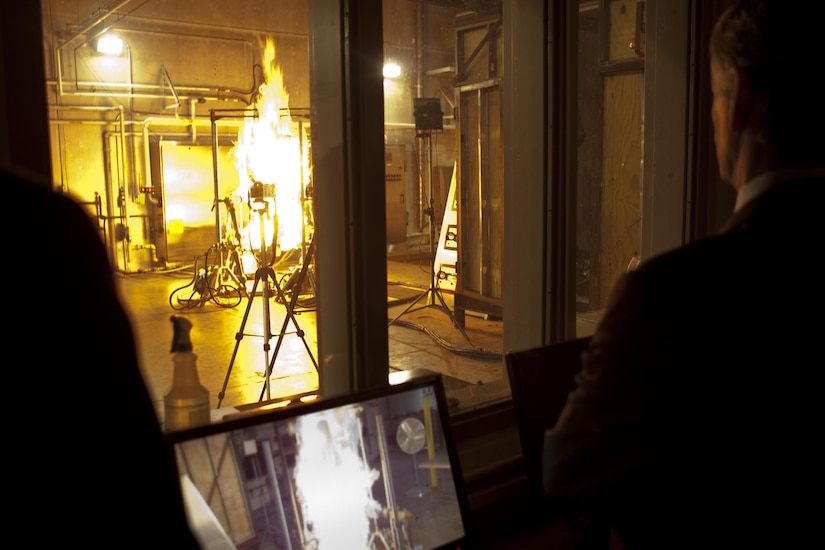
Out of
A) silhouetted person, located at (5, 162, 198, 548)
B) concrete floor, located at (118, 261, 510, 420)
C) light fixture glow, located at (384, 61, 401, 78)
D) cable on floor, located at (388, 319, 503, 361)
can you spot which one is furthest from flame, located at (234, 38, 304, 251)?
silhouetted person, located at (5, 162, 198, 548)

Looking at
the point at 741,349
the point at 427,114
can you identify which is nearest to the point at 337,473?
the point at 741,349

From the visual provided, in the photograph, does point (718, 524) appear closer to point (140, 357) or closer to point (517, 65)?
point (140, 357)

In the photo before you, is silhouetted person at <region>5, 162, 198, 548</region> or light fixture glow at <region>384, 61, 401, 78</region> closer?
silhouetted person at <region>5, 162, 198, 548</region>

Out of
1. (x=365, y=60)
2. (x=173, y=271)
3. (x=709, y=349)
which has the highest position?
(x=365, y=60)

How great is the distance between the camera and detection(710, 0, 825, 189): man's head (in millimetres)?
804

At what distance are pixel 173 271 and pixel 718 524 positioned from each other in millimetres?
9682

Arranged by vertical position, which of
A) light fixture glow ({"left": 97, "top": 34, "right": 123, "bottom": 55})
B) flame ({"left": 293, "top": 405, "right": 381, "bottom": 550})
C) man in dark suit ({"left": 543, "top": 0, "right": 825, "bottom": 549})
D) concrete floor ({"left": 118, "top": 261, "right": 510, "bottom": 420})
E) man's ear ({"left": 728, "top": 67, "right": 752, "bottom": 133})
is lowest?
concrete floor ({"left": 118, "top": 261, "right": 510, "bottom": 420})

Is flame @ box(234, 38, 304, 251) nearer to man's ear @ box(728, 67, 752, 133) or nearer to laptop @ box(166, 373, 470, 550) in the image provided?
laptop @ box(166, 373, 470, 550)

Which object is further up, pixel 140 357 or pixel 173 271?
pixel 140 357

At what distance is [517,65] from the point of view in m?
2.46

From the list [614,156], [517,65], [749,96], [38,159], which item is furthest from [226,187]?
[749,96]

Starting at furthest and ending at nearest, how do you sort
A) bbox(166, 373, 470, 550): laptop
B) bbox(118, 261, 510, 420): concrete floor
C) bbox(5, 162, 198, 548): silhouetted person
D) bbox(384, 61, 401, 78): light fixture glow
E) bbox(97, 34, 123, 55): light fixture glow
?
bbox(384, 61, 401, 78): light fixture glow < bbox(97, 34, 123, 55): light fixture glow < bbox(118, 261, 510, 420): concrete floor < bbox(166, 373, 470, 550): laptop < bbox(5, 162, 198, 548): silhouetted person

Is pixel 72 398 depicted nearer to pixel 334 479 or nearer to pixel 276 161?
pixel 334 479

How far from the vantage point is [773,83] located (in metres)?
0.82
